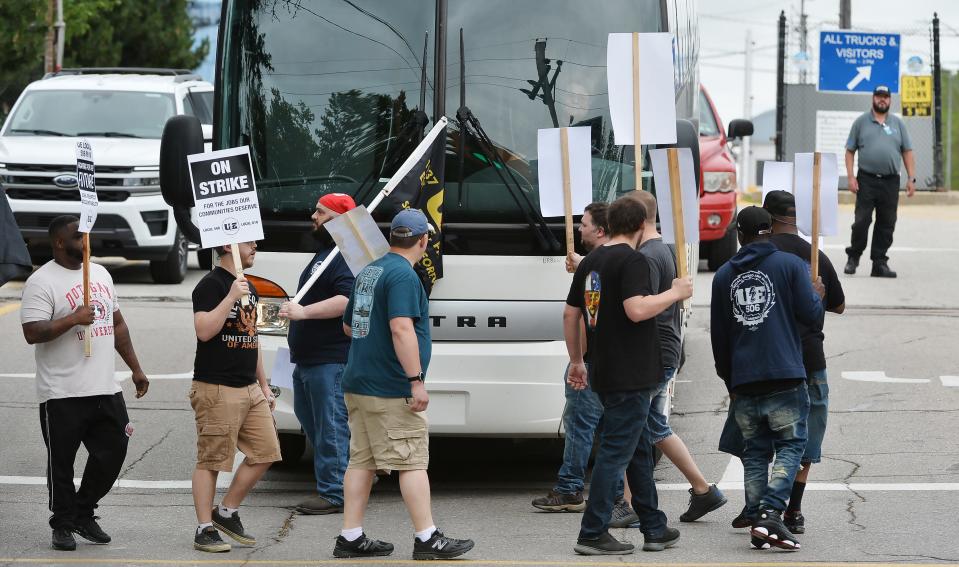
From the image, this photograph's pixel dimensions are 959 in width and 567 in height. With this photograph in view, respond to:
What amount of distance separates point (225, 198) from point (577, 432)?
84.2 inches

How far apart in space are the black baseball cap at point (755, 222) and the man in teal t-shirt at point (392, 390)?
1543mm

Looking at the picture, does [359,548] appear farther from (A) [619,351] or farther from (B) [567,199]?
(B) [567,199]

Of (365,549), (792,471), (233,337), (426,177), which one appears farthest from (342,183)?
(792,471)

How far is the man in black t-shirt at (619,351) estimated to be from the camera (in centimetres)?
664

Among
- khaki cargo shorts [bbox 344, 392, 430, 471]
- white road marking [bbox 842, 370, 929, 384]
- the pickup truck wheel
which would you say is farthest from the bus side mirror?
the pickup truck wheel

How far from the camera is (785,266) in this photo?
704 centimetres

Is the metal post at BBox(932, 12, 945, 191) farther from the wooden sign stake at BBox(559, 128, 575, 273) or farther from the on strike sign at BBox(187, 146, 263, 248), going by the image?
the on strike sign at BBox(187, 146, 263, 248)

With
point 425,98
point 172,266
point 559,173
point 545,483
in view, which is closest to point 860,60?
point 172,266

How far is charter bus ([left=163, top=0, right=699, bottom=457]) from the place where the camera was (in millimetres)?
7938

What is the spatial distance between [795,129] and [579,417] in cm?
2019

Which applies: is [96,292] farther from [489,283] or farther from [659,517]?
[659,517]

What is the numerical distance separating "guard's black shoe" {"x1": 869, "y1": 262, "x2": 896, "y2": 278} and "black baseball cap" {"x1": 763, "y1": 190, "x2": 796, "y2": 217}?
974 centimetres

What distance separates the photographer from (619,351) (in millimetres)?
6727

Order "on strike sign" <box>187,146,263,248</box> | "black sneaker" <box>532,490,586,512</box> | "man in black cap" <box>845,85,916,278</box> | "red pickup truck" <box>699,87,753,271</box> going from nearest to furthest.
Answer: "on strike sign" <box>187,146,263,248</box> < "black sneaker" <box>532,490,586,512</box> < "man in black cap" <box>845,85,916,278</box> < "red pickup truck" <box>699,87,753,271</box>
